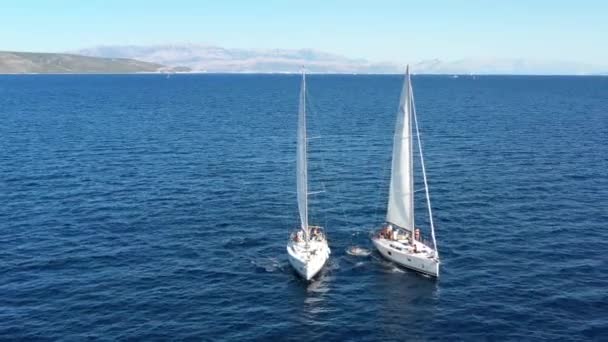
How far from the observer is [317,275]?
60.8 meters

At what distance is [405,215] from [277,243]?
16296mm

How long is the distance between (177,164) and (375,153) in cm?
4205

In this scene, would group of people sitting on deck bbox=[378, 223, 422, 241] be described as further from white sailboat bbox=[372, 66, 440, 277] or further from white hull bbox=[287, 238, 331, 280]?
white hull bbox=[287, 238, 331, 280]

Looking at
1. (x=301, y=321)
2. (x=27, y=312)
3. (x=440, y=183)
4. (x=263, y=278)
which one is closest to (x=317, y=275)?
(x=263, y=278)

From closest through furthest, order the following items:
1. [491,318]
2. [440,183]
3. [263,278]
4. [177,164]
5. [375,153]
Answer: [491,318]
[263,278]
[440,183]
[177,164]
[375,153]

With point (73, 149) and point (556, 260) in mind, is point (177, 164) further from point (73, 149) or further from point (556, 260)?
point (556, 260)

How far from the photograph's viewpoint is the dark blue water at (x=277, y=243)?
50.8 metres

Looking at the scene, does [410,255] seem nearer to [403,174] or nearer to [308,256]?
[403,174]

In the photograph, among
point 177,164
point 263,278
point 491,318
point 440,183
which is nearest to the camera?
point 491,318

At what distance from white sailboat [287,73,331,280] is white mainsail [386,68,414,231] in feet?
33.1

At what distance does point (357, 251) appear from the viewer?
67188 mm

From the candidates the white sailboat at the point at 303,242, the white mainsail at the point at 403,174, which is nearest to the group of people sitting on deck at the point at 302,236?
the white sailboat at the point at 303,242

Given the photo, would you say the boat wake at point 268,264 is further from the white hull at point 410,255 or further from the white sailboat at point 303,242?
the white hull at point 410,255

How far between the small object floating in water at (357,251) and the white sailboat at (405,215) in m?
1.65
